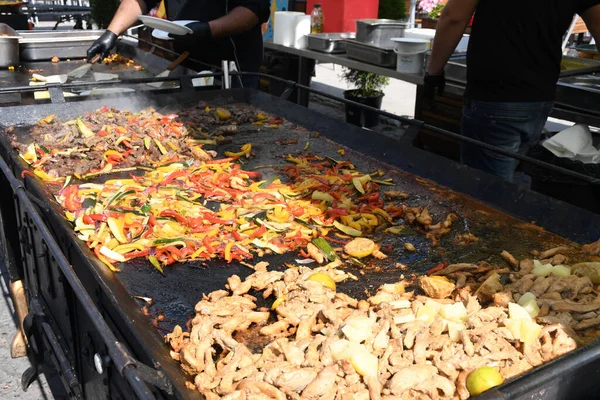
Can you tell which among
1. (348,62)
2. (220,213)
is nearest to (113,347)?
(220,213)

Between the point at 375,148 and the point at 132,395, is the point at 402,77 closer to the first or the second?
the point at 375,148

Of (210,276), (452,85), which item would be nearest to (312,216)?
(210,276)

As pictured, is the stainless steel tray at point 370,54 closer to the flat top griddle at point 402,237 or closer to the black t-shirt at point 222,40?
the black t-shirt at point 222,40

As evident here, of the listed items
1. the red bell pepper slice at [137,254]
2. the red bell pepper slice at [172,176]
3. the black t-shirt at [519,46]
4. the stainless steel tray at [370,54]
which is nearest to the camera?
the red bell pepper slice at [137,254]

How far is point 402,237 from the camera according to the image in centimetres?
300

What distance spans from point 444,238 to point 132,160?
213cm

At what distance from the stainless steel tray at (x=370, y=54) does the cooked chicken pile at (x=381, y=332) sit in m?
4.80

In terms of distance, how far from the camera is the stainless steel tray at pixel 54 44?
23.3 feet

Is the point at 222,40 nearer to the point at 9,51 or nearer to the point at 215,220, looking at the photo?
the point at 9,51

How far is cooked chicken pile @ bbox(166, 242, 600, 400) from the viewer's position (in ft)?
5.95

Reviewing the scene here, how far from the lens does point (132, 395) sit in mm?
1878

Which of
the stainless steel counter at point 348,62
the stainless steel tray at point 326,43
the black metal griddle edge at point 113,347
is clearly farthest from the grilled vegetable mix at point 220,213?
the stainless steel tray at point 326,43

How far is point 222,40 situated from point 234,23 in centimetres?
49

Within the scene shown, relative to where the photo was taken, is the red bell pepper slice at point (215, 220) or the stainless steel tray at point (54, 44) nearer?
the red bell pepper slice at point (215, 220)
